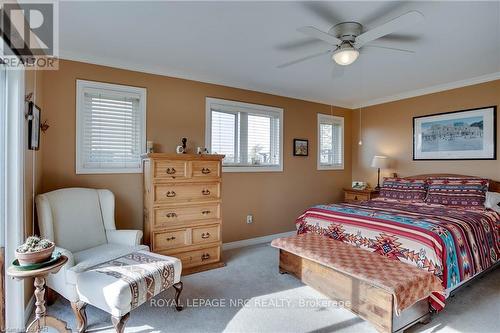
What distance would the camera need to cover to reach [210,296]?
8.69 ft

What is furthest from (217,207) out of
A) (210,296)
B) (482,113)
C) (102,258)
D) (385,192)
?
(482,113)

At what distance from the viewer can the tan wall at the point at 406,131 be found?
12.8ft

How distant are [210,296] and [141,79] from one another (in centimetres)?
268

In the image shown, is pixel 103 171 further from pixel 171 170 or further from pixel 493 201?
pixel 493 201

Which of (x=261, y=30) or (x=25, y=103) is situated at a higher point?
(x=261, y=30)

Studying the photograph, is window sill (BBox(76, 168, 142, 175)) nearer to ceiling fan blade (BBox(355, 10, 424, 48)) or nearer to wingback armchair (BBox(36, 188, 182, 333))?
wingback armchair (BBox(36, 188, 182, 333))

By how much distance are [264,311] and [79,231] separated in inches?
75.5

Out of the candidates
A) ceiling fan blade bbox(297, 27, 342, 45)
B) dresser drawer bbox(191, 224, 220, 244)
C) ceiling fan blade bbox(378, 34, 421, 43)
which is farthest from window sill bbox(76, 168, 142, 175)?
ceiling fan blade bbox(378, 34, 421, 43)

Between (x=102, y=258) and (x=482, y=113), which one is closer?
(x=102, y=258)

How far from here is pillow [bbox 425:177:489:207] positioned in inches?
139

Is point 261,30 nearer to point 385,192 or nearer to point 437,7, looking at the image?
point 437,7

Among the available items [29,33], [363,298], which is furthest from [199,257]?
[29,33]

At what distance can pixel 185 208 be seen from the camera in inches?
127

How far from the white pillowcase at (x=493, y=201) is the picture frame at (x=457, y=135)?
690 millimetres
